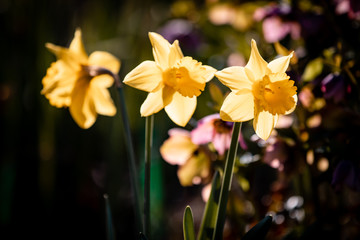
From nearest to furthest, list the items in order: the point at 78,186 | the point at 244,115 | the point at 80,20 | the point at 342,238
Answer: the point at 244,115 → the point at 342,238 → the point at 78,186 → the point at 80,20

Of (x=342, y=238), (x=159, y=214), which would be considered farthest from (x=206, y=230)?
(x=159, y=214)

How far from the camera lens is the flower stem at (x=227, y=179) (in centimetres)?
60

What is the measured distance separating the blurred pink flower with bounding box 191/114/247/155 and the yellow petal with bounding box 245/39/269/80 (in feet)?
0.58

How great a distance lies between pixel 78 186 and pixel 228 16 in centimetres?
93

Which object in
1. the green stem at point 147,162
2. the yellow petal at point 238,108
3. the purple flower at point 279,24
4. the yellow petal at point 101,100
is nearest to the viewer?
the yellow petal at point 238,108

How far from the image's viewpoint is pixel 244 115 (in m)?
0.58

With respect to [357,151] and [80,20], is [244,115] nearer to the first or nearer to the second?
[357,151]

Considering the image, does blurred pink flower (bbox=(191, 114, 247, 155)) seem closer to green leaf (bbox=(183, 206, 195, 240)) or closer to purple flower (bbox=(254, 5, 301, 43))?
green leaf (bbox=(183, 206, 195, 240))

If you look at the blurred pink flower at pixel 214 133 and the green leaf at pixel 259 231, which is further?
the blurred pink flower at pixel 214 133

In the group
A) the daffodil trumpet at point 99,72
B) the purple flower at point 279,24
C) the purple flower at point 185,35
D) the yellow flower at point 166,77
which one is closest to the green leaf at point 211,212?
the yellow flower at point 166,77

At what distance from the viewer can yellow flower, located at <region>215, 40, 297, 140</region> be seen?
58 centimetres

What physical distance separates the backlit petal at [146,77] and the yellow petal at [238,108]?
0.42 ft

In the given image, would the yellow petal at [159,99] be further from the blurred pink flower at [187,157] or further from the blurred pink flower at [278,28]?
the blurred pink flower at [278,28]

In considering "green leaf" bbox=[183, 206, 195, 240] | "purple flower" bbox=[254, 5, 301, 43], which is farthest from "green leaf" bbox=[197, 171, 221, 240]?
"purple flower" bbox=[254, 5, 301, 43]
